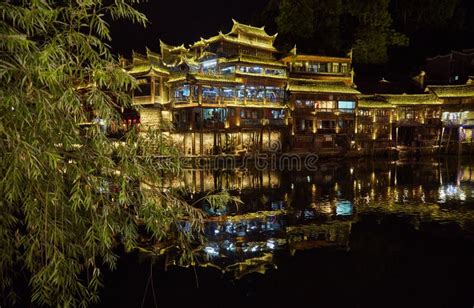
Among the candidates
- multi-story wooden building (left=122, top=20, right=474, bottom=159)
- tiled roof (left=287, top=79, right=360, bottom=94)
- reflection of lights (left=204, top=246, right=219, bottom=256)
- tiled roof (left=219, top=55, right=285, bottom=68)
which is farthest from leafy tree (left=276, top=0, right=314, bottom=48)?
reflection of lights (left=204, top=246, right=219, bottom=256)

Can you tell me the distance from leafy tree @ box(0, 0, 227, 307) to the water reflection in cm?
133

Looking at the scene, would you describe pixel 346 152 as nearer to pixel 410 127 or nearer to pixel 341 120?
pixel 341 120

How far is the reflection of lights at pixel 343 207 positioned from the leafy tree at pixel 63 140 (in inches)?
543

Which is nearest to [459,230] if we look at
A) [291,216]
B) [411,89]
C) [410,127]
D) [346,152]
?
[291,216]

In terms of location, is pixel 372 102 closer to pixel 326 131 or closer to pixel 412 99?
pixel 412 99

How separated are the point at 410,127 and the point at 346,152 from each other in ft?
45.1

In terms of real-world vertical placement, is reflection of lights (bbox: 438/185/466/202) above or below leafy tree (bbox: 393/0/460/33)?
below

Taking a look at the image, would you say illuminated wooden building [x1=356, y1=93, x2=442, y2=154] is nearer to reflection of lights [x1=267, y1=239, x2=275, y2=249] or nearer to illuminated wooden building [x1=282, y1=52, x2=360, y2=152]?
illuminated wooden building [x1=282, y1=52, x2=360, y2=152]

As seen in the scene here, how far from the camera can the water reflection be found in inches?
493

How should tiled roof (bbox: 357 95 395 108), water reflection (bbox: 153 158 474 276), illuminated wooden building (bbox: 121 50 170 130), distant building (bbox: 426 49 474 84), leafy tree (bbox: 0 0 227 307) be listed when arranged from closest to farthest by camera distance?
1. leafy tree (bbox: 0 0 227 307)
2. water reflection (bbox: 153 158 474 276)
3. illuminated wooden building (bbox: 121 50 170 130)
4. tiled roof (bbox: 357 95 395 108)
5. distant building (bbox: 426 49 474 84)

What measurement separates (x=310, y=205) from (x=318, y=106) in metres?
24.9

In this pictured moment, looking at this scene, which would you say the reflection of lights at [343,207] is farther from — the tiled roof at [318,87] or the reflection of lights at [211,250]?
the tiled roof at [318,87]

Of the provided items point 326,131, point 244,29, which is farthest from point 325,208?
point 244,29

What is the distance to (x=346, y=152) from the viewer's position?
4097 cm
